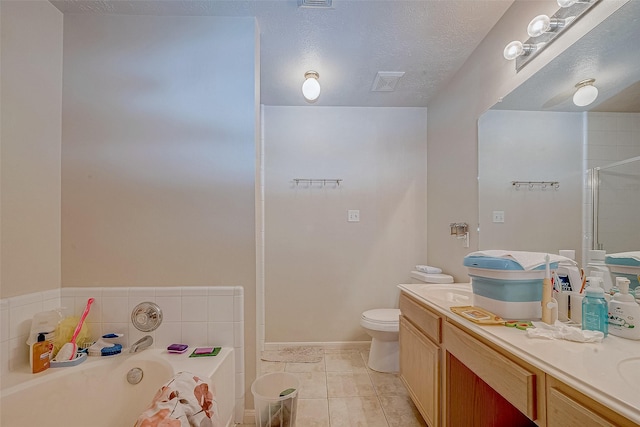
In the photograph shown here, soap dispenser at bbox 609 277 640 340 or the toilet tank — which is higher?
soap dispenser at bbox 609 277 640 340

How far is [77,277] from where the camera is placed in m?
Answer: 1.78

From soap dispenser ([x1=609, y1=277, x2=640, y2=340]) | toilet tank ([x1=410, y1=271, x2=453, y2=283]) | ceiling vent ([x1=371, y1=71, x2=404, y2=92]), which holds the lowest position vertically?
toilet tank ([x1=410, y1=271, x2=453, y2=283])

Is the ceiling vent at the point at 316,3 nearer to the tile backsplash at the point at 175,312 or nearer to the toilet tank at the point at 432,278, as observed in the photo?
the tile backsplash at the point at 175,312

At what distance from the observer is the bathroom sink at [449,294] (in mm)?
1623

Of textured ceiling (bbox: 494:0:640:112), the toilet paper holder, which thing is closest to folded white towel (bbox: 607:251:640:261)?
textured ceiling (bbox: 494:0:640:112)

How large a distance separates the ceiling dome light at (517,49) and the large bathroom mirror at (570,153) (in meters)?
0.16

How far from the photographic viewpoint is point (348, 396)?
2049mm

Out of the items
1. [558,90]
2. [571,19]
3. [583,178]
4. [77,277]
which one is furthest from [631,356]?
[77,277]

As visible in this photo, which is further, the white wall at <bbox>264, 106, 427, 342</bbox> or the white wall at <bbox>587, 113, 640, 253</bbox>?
the white wall at <bbox>264, 106, 427, 342</bbox>

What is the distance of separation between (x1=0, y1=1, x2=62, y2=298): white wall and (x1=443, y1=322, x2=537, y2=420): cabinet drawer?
2.17 m

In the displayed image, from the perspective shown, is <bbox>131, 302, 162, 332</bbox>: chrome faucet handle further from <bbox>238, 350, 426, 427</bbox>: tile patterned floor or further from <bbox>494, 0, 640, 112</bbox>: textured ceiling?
<bbox>494, 0, 640, 112</bbox>: textured ceiling

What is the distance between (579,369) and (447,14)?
6.07ft

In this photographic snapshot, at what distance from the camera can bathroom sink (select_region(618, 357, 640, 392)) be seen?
2.34ft

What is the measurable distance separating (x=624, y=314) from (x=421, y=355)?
3.02 ft
